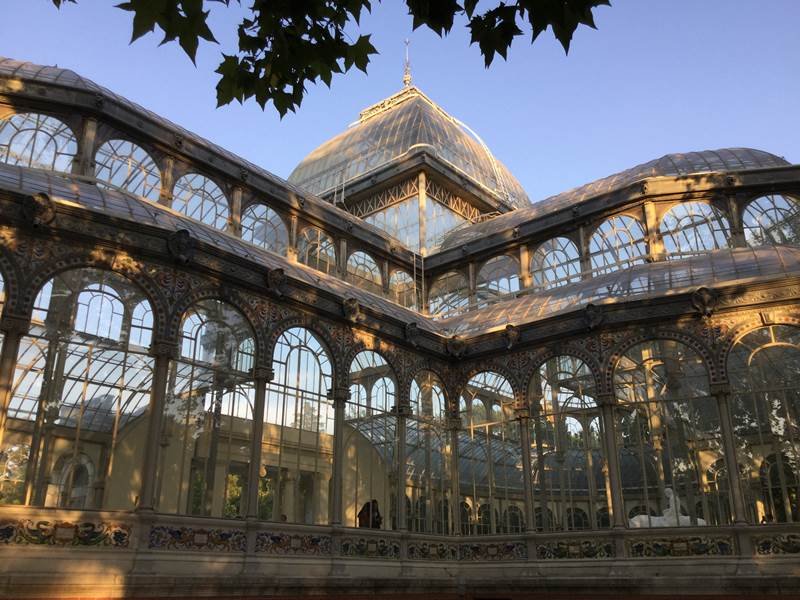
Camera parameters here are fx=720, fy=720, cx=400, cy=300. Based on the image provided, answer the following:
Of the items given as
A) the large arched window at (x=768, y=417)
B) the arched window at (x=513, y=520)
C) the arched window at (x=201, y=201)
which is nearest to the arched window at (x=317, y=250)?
the arched window at (x=201, y=201)

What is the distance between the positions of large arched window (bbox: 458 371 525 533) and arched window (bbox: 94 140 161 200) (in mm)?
12860

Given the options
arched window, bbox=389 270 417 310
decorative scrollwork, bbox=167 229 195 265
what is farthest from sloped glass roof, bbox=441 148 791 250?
decorative scrollwork, bbox=167 229 195 265

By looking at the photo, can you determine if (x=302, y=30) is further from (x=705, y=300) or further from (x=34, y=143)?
(x=34, y=143)

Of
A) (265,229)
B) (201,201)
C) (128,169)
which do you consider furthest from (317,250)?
(128,169)

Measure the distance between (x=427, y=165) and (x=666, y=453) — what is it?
2057 cm

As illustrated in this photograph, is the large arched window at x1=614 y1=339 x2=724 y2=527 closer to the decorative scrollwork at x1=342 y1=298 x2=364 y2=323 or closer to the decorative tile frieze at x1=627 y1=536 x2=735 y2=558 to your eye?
the decorative tile frieze at x1=627 y1=536 x2=735 y2=558

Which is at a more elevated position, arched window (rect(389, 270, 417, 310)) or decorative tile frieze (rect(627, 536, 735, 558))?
arched window (rect(389, 270, 417, 310))

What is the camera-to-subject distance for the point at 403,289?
33.0 meters

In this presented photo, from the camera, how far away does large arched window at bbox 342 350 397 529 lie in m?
20.5

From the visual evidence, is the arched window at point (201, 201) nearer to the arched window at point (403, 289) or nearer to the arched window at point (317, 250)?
the arched window at point (317, 250)

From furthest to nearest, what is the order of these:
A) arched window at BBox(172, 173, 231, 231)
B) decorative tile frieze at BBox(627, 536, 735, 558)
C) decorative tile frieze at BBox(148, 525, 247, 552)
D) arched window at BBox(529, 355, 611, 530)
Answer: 1. arched window at BBox(172, 173, 231, 231)
2. arched window at BBox(529, 355, 611, 530)
3. decorative tile frieze at BBox(627, 536, 735, 558)
4. decorative tile frieze at BBox(148, 525, 247, 552)

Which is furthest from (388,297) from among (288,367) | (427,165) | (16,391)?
(16,391)

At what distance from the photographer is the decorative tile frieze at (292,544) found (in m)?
17.3

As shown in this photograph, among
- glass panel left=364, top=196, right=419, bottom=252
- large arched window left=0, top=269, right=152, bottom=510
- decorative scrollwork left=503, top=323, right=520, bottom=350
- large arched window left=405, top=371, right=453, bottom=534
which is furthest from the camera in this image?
glass panel left=364, top=196, right=419, bottom=252
